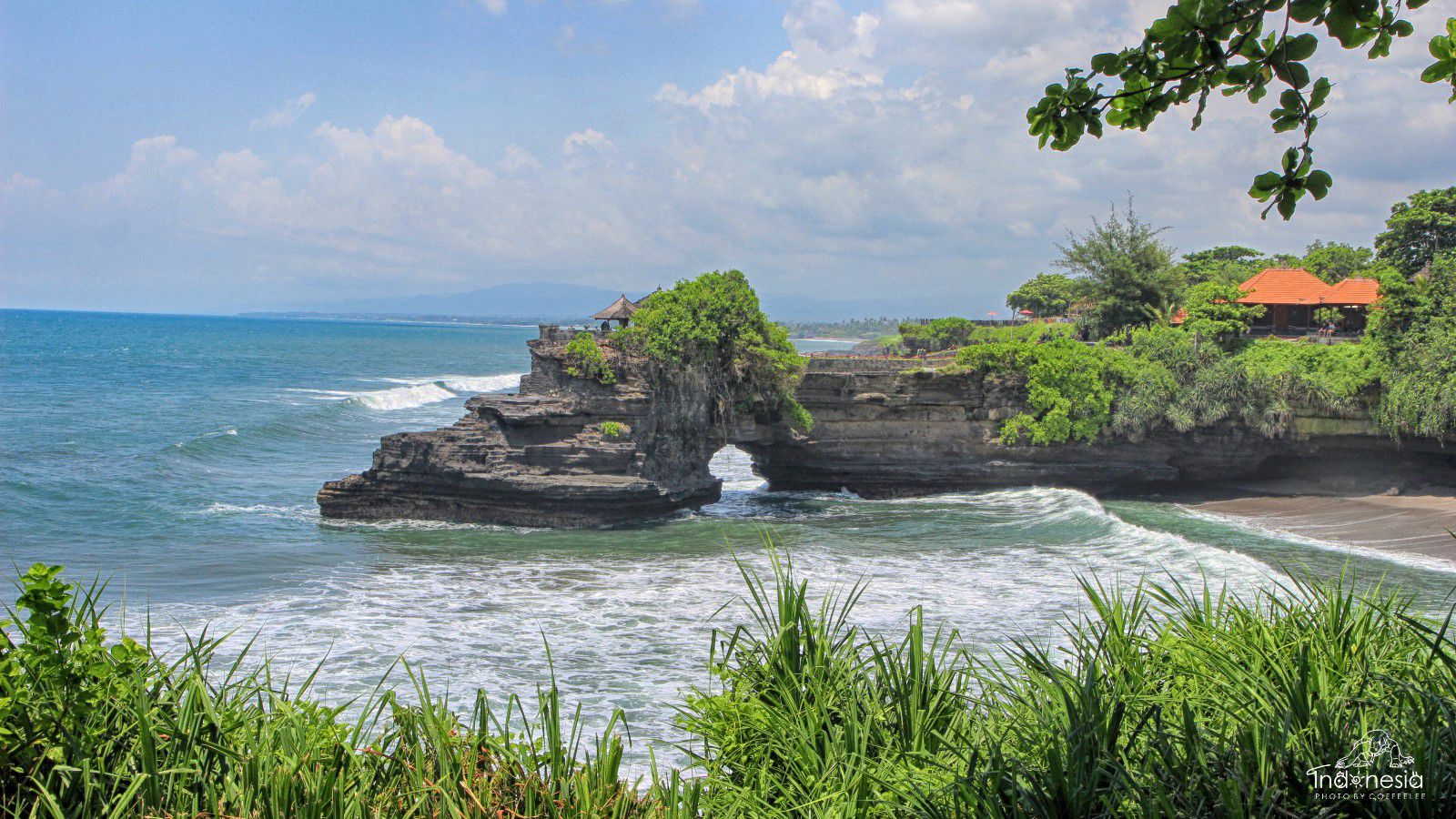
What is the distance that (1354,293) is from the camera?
30000 millimetres

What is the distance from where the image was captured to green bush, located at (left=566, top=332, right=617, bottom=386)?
2400cm

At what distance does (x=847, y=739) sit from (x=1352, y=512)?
892 inches

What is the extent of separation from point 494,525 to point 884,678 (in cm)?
1826

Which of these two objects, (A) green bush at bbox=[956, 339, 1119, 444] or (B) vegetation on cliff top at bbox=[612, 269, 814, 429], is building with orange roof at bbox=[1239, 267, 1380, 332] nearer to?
(A) green bush at bbox=[956, 339, 1119, 444]

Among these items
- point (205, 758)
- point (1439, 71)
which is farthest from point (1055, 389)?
point (205, 758)

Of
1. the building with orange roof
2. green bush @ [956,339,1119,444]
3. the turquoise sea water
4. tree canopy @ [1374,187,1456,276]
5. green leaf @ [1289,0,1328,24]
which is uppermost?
tree canopy @ [1374,187,1456,276]

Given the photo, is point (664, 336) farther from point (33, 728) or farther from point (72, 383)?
point (72, 383)

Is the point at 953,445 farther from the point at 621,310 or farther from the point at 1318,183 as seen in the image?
the point at 1318,183

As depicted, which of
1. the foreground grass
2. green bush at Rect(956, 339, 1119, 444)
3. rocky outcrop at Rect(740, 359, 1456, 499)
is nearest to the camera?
the foreground grass

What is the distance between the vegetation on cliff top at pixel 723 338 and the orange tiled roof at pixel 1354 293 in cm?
1789

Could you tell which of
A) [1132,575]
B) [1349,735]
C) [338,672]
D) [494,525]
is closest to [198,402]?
[494,525]

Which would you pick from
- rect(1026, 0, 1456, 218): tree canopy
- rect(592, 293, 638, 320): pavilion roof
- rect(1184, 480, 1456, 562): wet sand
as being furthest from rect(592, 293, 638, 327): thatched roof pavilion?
rect(1026, 0, 1456, 218): tree canopy

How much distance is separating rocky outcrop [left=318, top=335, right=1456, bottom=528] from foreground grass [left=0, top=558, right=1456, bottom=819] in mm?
17360

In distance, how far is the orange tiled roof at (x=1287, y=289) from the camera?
30125 millimetres
